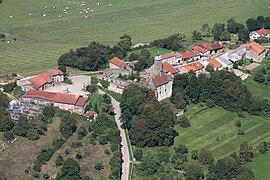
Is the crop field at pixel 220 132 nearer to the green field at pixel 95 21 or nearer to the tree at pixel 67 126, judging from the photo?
the tree at pixel 67 126

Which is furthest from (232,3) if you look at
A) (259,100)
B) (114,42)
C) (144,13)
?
(259,100)

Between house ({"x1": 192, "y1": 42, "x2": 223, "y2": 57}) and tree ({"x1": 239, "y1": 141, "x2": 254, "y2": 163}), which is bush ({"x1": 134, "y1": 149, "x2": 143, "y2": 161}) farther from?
house ({"x1": 192, "y1": 42, "x2": 223, "y2": 57})

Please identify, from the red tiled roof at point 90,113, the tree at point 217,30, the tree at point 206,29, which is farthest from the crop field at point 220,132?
the tree at point 206,29

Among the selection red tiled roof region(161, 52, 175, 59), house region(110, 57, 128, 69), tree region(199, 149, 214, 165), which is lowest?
tree region(199, 149, 214, 165)

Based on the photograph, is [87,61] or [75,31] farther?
[75,31]

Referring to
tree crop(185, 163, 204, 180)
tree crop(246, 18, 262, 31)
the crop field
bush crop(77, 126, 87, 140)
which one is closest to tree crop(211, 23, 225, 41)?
tree crop(246, 18, 262, 31)

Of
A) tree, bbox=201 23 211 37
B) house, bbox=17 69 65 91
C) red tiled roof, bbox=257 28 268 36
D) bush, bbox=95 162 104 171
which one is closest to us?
bush, bbox=95 162 104 171

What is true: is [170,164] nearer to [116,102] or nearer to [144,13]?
[116,102]
